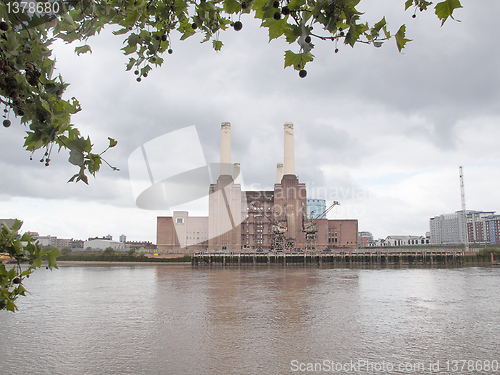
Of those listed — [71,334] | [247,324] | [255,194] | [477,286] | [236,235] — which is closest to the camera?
[71,334]

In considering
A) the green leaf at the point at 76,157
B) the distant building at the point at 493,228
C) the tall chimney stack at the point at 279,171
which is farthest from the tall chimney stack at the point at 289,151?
the distant building at the point at 493,228

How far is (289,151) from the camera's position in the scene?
8844 centimetres

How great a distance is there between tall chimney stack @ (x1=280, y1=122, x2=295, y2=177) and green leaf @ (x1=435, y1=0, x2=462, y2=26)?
86658 millimetres

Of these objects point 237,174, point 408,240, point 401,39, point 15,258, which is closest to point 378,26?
point 401,39

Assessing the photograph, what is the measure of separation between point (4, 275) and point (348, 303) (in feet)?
74.7

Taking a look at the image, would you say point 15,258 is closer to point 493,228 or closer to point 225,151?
point 225,151

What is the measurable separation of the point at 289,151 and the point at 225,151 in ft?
54.6

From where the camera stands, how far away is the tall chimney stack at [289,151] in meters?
88.0

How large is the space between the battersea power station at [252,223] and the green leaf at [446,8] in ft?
257

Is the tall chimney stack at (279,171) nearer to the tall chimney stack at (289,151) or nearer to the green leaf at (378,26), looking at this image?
the tall chimney stack at (289,151)

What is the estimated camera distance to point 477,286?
32.5 m

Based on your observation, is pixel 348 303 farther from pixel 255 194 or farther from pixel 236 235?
pixel 255 194

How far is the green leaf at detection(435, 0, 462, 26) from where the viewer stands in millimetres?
2346

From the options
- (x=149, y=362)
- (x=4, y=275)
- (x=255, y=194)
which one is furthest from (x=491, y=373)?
(x=255, y=194)
